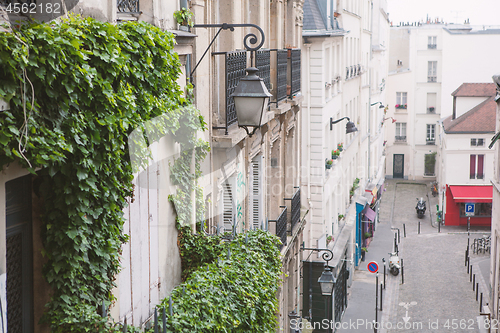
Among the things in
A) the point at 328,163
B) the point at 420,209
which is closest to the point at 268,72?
the point at 328,163

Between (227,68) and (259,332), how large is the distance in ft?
11.7

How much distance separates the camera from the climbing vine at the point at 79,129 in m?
3.79

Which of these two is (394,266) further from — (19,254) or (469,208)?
(19,254)

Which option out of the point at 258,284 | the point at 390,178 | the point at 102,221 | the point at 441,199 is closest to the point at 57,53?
the point at 102,221

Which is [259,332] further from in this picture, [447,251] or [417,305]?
[447,251]

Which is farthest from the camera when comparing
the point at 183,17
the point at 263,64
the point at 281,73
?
the point at 281,73

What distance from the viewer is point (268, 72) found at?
448 inches

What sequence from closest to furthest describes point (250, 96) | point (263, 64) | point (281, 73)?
point (250, 96) → point (263, 64) → point (281, 73)

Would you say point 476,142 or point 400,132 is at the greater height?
point 476,142

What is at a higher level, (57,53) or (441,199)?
(57,53)

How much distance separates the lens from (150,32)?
5426 mm

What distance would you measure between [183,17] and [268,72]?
431cm

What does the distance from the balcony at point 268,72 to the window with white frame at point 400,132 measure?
41197 millimetres

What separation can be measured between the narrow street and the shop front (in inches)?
32.5
